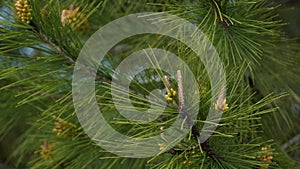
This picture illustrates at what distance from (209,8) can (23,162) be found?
134cm

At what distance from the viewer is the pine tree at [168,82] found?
→ 0.92 m

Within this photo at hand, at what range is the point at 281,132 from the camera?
150 centimetres

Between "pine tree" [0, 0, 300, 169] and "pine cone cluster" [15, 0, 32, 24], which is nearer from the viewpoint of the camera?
"pine tree" [0, 0, 300, 169]

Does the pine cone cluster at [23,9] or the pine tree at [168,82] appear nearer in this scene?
the pine tree at [168,82]

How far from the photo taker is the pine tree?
0.92 metres

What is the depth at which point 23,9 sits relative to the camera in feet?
3.35

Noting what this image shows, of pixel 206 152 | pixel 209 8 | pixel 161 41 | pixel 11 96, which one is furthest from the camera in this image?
pixel 11 96

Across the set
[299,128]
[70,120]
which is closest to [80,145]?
[70,120]

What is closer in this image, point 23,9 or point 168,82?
point 168,82

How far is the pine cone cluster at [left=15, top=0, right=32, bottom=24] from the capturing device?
40.3 inches

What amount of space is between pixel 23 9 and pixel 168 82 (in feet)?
1.17

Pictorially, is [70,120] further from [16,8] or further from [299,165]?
[299,165]

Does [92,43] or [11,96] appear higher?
[92,43]

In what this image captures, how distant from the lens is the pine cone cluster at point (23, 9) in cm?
102
